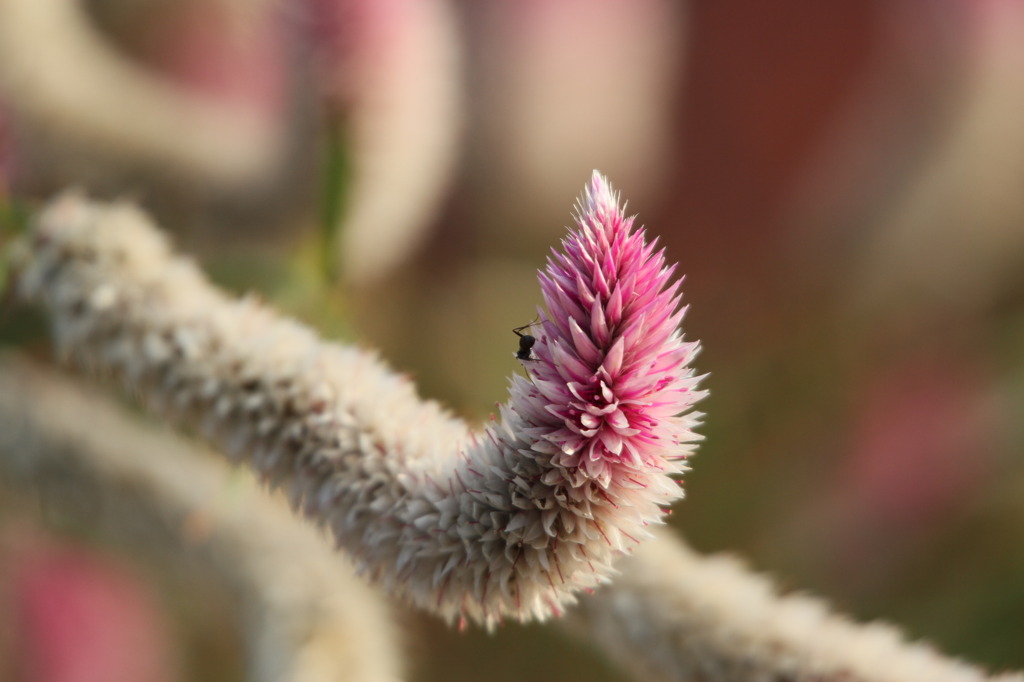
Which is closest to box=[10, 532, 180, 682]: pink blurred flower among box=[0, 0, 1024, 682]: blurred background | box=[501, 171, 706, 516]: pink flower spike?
box=[0, 0, 1024, 682]: blurred background

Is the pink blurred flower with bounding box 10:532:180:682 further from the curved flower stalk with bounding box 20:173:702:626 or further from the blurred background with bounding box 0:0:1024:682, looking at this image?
the curved flower stalk with bounding box 20:173:702:626

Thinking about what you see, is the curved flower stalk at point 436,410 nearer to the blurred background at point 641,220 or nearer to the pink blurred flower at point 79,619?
the blurred background at point 641,220

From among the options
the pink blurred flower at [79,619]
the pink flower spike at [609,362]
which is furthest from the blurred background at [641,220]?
the pink flower spike at [609,362]

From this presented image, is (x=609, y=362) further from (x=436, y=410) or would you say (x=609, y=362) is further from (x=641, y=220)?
(x=641, y=220)

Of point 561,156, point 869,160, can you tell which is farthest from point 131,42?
point 869,160

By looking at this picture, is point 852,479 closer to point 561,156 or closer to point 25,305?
point 561,156

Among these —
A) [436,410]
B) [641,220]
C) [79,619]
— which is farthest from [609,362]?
[641,220]
